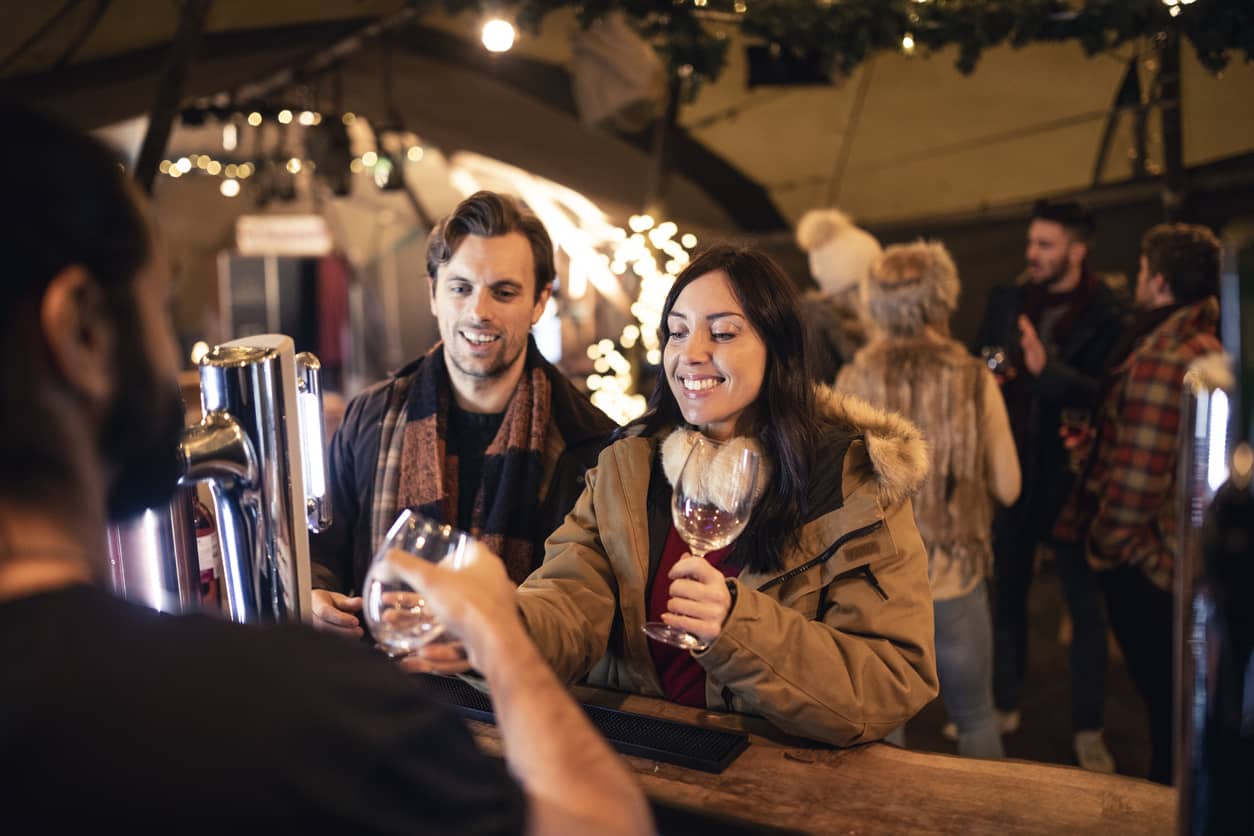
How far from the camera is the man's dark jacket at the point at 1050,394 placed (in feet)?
13.4

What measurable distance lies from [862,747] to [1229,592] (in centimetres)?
76

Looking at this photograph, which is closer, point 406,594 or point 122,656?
point 122,656

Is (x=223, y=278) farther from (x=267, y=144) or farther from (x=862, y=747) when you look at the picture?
(x=862, y=747)

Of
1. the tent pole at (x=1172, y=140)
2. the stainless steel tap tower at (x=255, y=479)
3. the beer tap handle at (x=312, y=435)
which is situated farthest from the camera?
the tent pole at (x=1172, y=140)

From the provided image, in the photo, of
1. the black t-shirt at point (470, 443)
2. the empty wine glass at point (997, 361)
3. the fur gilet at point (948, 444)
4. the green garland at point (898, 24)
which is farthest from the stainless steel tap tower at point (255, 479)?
the green garland at point (898, 24)

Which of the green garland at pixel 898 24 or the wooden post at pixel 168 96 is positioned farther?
the green garland at pixel 898 24

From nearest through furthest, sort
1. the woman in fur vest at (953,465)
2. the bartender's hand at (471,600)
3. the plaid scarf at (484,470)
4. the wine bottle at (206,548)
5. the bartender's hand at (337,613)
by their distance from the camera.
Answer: the bartender's hand at (471,600)
the wine bottle at (206,548)
the bartender's hand at (337,613)
the plaid scarf at (484,470)
the woman in fur vest at (953,465)

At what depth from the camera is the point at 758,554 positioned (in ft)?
6.17

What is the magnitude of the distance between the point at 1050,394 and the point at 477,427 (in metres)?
2.50

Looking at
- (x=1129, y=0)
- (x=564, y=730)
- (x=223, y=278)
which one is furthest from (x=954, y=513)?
(x=223, y=278)

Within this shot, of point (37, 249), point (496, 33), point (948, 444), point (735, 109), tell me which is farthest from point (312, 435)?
point (735, 109)

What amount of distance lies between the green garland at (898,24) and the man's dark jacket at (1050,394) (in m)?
0.98

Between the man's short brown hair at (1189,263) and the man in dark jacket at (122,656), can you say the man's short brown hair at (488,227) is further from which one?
the man's short brown hair at (1189,263)

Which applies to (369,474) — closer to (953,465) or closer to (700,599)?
(700,599)
